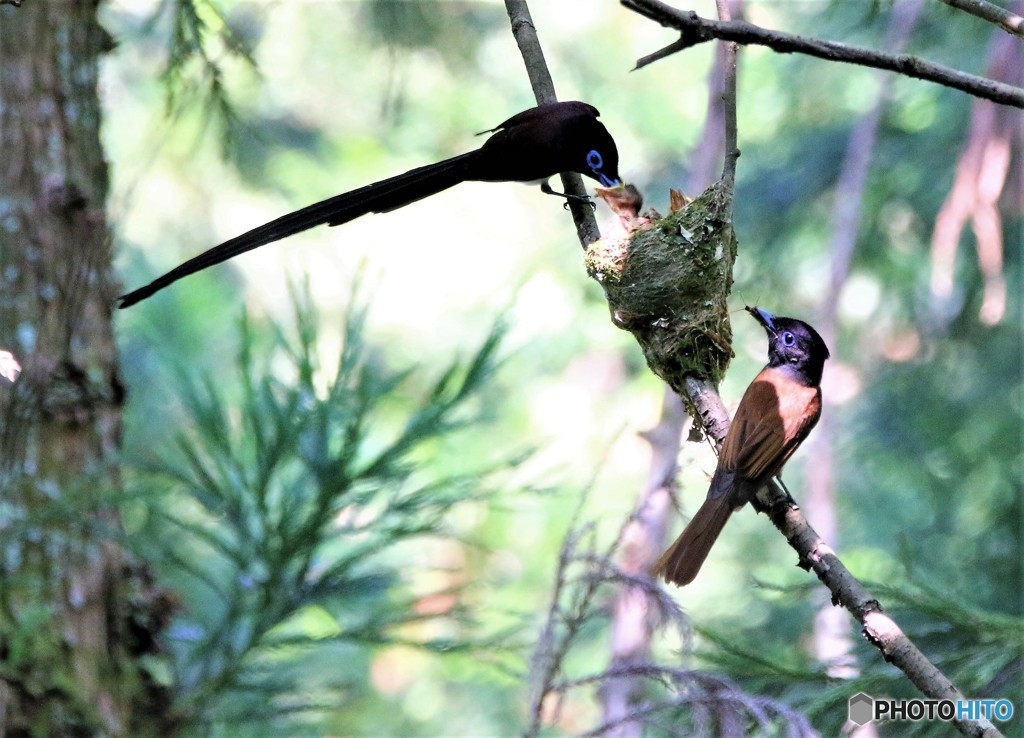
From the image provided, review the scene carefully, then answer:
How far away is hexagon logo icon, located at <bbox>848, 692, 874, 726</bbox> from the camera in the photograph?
11.7 ft

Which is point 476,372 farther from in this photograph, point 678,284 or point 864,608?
point 864,608

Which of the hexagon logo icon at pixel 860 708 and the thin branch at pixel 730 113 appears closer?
the thin branch at pixel 730 113

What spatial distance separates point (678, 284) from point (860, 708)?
1.62m

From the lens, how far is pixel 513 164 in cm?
362

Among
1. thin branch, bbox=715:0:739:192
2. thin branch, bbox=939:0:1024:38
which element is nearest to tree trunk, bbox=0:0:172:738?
thin branch, bbox=715:0:739:192

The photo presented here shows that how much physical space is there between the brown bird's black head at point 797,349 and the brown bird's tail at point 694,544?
0.91 metres

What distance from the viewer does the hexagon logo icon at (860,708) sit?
11.7 ft

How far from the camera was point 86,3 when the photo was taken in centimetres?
387

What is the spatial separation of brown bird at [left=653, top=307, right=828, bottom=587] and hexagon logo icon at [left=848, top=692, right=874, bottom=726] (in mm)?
844

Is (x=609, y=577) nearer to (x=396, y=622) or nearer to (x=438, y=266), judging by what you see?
(x=396, y=622)

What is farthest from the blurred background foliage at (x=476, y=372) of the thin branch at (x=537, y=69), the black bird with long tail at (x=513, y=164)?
the thin branch at (x=537, y=69)

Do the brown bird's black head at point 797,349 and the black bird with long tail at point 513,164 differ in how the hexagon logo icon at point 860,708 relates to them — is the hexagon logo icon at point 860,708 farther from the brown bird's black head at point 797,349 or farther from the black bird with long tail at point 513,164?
the black bird with long tail at point 513,164

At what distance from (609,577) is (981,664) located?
1573 mm

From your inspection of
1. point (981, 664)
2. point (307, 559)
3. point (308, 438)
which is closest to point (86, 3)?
point (308, 438)
